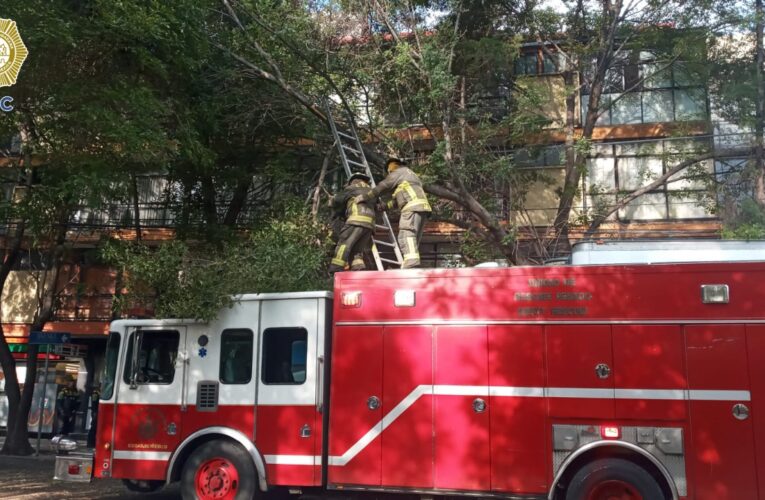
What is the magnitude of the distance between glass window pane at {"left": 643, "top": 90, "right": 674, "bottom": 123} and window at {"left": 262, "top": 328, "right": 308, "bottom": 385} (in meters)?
14.0

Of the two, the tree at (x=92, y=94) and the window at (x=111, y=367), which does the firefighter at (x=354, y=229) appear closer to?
the window at (x=111, y=367)

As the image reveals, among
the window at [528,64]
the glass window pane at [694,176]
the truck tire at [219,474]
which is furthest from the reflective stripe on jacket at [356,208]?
the window at [528,64]

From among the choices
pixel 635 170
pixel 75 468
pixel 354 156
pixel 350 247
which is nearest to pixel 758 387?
pixel 350 247

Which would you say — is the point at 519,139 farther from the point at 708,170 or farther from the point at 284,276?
the point at 284,276

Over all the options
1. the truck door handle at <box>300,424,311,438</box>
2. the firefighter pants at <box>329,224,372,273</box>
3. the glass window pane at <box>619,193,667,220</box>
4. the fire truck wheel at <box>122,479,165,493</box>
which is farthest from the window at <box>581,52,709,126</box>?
the fire truck wheel at <box>122,479,165,493</box>

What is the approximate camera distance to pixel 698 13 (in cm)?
1368

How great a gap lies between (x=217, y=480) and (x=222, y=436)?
0.52 metres

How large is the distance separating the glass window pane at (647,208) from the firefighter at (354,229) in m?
10.5

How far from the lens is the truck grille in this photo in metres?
8.01

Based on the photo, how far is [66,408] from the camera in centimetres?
2044

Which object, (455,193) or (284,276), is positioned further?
(455,193)

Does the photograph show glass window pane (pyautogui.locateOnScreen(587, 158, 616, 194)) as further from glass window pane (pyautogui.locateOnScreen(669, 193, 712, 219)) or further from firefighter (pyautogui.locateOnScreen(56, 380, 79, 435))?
firefighter (pyautogui.locateOnScreen(56, 380, 79, 435))

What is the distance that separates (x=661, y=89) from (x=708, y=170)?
2635mm

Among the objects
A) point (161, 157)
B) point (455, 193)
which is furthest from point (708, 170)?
point (161, 157)
